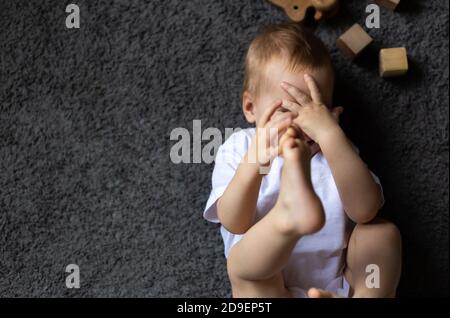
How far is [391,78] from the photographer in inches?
42.8

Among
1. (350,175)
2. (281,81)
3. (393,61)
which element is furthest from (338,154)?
(393,61)

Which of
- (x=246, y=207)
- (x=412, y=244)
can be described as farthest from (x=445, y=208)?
(x=246, y=207)

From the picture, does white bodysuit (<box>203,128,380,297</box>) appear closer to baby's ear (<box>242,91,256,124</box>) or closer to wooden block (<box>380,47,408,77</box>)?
baby's ear (<box>242,91,256,124</box>)

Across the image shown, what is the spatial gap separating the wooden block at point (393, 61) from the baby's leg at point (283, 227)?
1.18 feet

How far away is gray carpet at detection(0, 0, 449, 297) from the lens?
105 cm

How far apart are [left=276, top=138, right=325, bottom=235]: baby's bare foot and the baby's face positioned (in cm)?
15

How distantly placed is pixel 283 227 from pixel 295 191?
0.16 feet

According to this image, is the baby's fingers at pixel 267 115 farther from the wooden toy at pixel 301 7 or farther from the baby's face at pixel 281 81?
the wooden toy at pixel 301 7

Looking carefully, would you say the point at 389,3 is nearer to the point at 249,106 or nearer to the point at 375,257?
the point at 249,106

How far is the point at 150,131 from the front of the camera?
1.08m

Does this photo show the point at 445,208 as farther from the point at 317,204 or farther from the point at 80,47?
the point at 80,47

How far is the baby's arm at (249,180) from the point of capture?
84 centimetres

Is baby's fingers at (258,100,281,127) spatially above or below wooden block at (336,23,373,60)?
below

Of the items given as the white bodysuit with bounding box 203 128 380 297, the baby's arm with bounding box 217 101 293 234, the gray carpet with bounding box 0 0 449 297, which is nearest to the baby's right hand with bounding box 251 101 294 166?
the baby's arm with bounding box 217 101 293 234
